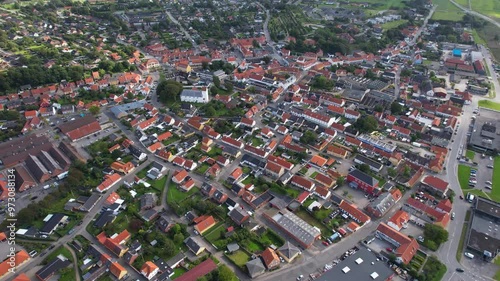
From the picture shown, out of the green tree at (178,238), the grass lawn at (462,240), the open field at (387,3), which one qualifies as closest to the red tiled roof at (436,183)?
the grass lawn at (462,240)

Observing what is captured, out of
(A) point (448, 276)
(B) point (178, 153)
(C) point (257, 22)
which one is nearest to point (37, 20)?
(C) point (257, 22)

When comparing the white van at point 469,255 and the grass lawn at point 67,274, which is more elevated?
the white van at point 469,255

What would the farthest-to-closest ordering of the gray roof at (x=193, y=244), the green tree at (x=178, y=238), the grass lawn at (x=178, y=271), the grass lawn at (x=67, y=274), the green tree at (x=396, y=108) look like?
the green tree at (x=396, y=108), the green tree at (x=178, y=238), the gray roof at (x=193, y=244), the grass lawn at (x=178, y=271), the grass lawn at (x=67, y=274)

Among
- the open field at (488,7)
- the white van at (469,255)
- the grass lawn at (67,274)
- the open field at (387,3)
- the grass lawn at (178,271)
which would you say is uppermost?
the open field at (488,7)

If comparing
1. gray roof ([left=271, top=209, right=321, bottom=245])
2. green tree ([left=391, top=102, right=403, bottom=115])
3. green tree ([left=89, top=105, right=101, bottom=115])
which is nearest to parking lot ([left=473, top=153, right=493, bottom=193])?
green tree ([left=391, top=102, right=403, bottom=115])

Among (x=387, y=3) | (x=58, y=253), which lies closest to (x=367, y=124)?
(x=58, y=253)

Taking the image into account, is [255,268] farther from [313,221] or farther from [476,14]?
[476,14]

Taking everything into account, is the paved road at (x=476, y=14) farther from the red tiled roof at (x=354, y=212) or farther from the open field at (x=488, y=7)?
the red tiled roof at (x=354, y=212)
